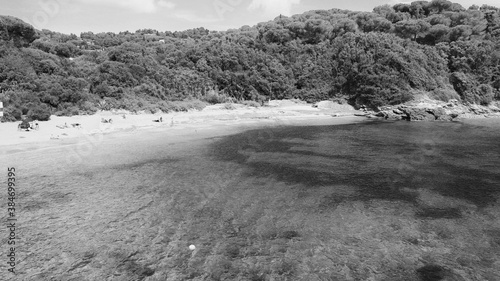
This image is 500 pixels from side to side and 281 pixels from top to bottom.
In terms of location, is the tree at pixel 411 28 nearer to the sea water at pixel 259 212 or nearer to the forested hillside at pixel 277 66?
the forested hillside at pixel 277 66

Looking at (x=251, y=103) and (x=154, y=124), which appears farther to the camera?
(x=251, y=103)

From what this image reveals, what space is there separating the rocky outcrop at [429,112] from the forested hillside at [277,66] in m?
5.20

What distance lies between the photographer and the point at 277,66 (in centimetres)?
5950

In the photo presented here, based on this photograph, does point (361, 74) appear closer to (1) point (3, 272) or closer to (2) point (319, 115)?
(2) point (319, 115)

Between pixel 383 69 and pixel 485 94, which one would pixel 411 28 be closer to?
pixel 383 69

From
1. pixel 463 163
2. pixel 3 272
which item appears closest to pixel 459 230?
pixel 463 163

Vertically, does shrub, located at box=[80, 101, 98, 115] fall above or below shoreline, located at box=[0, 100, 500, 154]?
above

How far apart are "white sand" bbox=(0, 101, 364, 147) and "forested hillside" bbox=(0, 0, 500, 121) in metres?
2.12

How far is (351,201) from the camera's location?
12289mm

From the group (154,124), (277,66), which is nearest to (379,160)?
(154,124)

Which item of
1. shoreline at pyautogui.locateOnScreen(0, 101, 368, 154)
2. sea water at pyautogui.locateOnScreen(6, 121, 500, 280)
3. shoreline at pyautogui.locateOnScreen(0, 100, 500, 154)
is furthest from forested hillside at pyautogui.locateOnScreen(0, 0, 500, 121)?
sea water at pyautogui.locateOnScreen(6, 121, 500, 280)

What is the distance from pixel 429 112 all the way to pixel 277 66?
27863mm

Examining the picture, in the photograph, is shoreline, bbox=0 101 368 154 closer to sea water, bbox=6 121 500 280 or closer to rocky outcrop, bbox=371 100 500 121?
sea water, bbox=6 121 500 280

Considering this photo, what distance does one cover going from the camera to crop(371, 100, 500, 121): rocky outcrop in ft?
143
